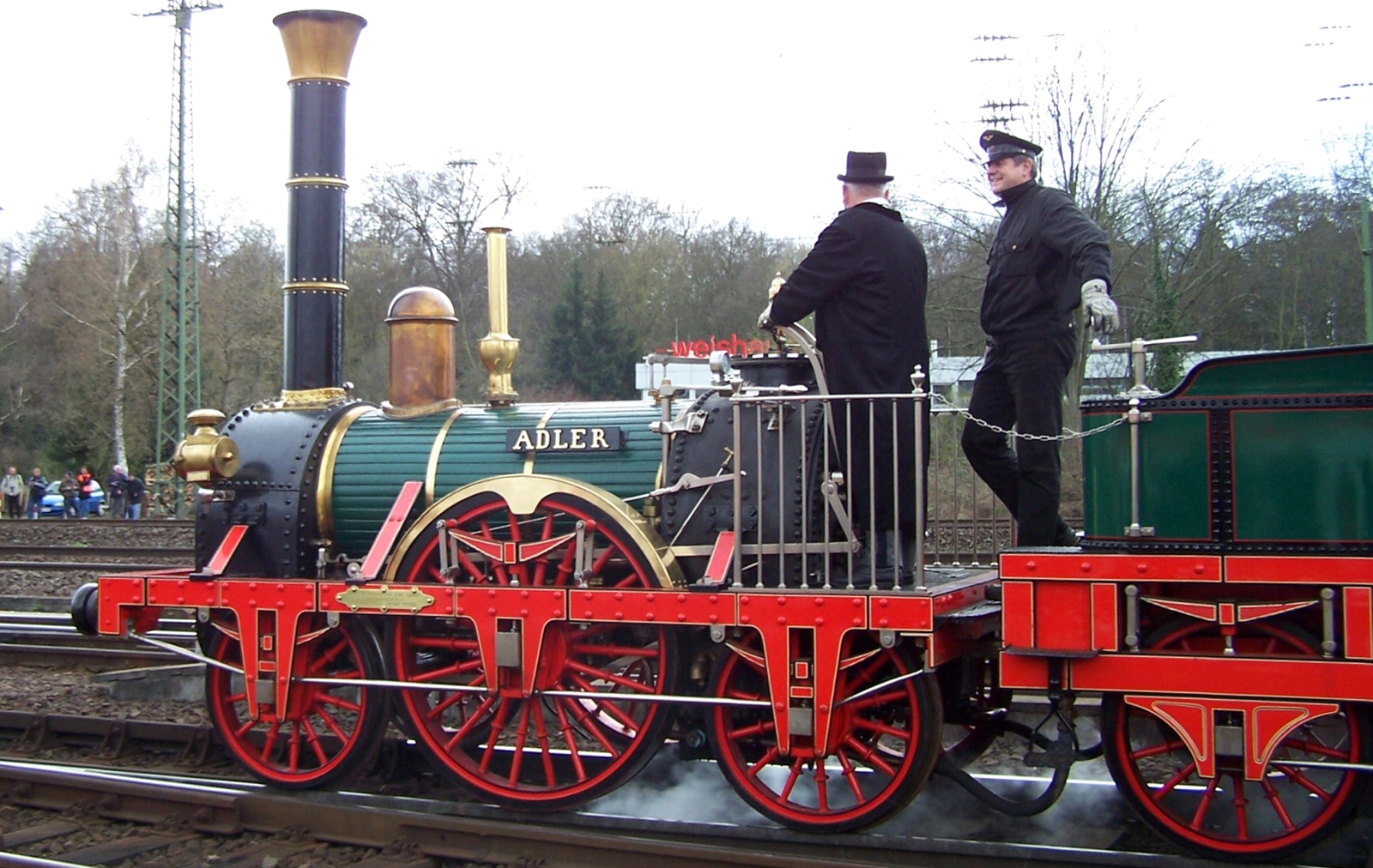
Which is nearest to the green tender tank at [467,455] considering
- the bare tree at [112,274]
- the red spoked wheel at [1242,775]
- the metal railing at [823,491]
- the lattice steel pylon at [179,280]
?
the metal railing at [823,491]

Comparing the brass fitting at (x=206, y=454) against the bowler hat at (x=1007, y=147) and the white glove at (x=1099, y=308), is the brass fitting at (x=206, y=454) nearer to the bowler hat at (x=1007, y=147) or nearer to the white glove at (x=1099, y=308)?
the bowler hat at (x=1007, y=147)

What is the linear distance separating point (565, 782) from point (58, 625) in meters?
6.86

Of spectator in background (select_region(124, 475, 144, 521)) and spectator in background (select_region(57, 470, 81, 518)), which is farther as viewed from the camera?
spectator in background (select_region(57, 470, 81, 518))

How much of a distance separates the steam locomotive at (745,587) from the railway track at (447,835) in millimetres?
159

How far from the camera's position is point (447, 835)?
17.2 ft

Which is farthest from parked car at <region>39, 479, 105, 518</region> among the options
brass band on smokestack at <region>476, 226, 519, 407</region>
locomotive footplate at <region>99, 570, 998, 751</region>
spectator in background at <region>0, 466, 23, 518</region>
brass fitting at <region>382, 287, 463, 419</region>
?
brass band on smokestack at <region>476, 226, 519, 407</region>

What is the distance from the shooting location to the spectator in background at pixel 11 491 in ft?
96.0

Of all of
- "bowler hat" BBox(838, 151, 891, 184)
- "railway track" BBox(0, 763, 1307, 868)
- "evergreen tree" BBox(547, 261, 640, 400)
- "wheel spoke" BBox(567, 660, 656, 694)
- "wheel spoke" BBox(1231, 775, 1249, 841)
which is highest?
"evergreen tree" BBox(547, 261, 640, 400)

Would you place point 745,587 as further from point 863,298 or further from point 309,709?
point 309,709

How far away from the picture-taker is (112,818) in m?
5.75

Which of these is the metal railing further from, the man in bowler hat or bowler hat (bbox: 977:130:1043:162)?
bowler hat (bbox: 977:130:1043:162)

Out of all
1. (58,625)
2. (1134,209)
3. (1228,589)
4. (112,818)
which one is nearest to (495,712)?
(112,818)

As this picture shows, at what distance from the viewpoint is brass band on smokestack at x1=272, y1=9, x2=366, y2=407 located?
649 cm

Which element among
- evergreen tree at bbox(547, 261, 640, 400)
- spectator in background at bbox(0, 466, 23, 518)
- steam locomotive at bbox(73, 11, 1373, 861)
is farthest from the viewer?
evergreen tree at bbox(547, 261, 640, 400)
